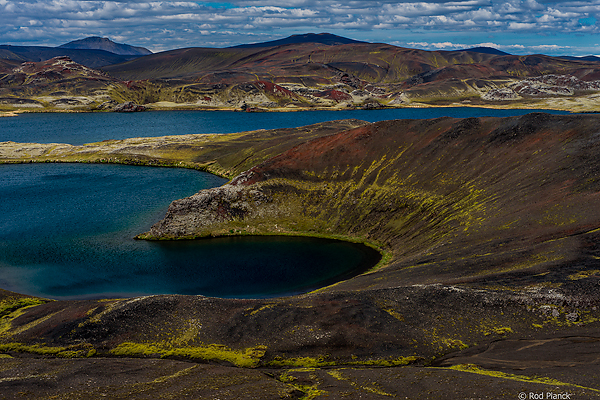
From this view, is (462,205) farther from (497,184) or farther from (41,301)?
(41,301)

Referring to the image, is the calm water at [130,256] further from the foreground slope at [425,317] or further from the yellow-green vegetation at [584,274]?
the yellow-green vegetation at [584,274]

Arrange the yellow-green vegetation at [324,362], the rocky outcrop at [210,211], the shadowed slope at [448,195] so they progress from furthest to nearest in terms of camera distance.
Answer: the rocky outcrop at [210,211] < the shadowed slope at [448,195] < the yellow-green vegetation at [324,362]

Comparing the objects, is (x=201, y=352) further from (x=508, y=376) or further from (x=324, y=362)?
(x=508, y=376)

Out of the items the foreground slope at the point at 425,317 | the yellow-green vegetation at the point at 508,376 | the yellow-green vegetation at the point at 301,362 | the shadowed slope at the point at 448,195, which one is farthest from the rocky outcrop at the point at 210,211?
the yellow-green vegetation at the point at 508,376

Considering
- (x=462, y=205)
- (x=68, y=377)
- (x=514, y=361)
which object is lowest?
(x=68, y=377)

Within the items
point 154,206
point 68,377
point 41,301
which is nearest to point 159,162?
point 154,206

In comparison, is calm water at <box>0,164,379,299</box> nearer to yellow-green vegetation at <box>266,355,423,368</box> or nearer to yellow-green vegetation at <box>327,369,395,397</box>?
yellow-green vegetation at <box>266,355,423,368</box>

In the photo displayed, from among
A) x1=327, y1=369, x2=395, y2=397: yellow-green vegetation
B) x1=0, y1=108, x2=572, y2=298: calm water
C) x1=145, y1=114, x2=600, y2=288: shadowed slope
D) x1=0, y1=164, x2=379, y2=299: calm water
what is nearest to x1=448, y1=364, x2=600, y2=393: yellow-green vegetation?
x1=327, y1=369, x2=395, y2=397: yellow-green vegetation
